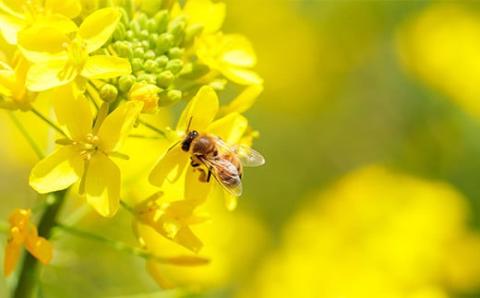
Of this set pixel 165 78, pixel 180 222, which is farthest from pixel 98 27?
pixel 180 222

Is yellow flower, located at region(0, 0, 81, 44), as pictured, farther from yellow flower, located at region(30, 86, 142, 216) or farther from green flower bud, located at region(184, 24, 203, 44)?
green flower bud, located at region(184, 24, 203, 44)

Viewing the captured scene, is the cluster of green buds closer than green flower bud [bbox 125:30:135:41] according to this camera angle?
Yes

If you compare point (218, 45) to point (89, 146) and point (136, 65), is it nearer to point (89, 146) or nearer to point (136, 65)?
point (136, 65)

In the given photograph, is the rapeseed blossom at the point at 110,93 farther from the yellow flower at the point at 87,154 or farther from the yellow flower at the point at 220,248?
the yellow flower at the point at 220,248

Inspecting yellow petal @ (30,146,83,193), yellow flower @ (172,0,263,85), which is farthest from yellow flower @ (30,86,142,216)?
yellow flower @ (172,0,263,85)

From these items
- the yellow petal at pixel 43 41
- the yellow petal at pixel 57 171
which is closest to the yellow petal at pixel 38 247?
the yellow petal at pixel 57 171

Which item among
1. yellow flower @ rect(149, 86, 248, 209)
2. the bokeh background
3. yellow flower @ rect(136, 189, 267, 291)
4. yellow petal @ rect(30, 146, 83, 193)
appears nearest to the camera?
yellow petal @ rect(30, 146, 83, 193)

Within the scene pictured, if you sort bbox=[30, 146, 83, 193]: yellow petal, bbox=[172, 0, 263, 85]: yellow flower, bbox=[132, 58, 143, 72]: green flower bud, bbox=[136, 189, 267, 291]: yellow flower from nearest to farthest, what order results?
bbox=[30, 146, 83, 193]: yellow petal → bbox=[132, 58, 143, 72]: green flower bud → bbox=[172, 0, 263, 85]: yellow flower → bbox=[136, 189, 267, 291]: yellow flower

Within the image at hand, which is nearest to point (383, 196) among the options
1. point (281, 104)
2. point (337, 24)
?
point (281, 104)
